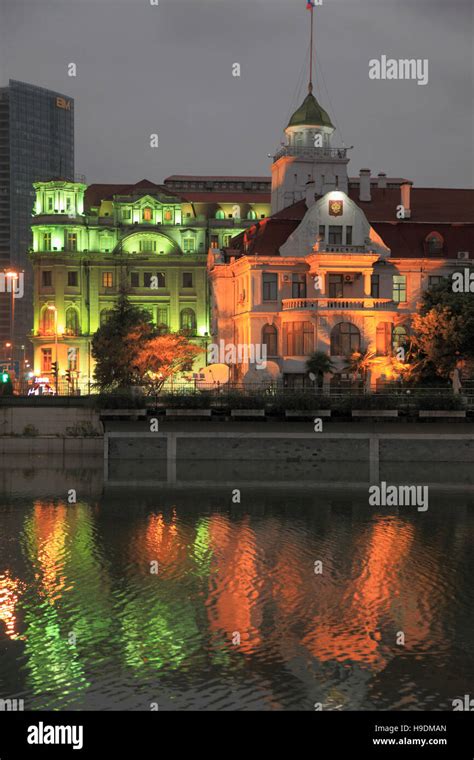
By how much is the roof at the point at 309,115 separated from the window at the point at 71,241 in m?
31.9

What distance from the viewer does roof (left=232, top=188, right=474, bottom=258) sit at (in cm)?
8475

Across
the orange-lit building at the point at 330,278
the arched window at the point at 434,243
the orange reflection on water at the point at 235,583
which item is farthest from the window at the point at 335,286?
the orange reflection on water at the point at 235,583

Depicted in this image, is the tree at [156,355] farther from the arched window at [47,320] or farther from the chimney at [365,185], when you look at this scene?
the arched window at [47,320]

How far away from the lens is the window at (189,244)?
124 m

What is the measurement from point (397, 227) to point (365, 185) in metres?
8.96

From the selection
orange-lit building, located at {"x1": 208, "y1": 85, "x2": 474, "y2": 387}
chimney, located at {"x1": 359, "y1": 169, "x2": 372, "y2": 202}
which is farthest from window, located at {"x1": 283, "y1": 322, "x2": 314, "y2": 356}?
chimney, located at {"x1": 359, "y1": 169, "x2": 372, "y2": 202}

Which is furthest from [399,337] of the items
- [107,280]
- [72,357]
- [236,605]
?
[236,605]

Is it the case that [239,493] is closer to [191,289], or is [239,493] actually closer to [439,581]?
[439,581]

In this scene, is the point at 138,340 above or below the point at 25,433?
above

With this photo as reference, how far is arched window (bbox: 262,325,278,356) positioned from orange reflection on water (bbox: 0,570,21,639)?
47730 mm

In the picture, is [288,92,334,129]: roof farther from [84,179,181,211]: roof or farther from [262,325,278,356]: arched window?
[262,325,278,356]: arched window

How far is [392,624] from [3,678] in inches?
508
